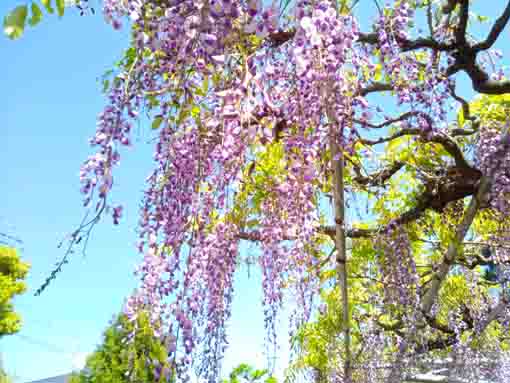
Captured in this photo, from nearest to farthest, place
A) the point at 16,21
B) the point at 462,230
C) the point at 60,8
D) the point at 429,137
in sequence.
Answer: the point at 16,21 → the point at 60,8 → the point at 429,137 → the point at 462,230

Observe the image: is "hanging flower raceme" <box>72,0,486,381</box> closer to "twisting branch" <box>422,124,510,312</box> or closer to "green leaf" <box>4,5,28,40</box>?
"green leaf" <box>4,5,28,40</box>

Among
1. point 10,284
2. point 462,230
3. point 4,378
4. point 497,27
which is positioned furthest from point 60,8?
point 10,284

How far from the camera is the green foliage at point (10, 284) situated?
37.8 feet

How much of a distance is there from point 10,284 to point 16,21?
1207cm

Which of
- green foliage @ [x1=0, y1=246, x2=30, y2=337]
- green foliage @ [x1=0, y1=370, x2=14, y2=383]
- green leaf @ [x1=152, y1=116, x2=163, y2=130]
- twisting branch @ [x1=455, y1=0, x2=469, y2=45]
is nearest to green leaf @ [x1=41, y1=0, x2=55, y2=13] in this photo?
green leaf @ [x1=152, y1=116, x2=163, y2=130]

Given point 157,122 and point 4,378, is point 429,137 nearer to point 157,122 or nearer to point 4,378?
point 157,122

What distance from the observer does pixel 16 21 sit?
1.42 metres

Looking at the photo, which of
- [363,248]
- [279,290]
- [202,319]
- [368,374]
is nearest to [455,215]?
[363,248]

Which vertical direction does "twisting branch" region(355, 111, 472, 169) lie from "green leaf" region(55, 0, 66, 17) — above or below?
above

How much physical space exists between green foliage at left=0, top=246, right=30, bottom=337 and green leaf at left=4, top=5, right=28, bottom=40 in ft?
38.4

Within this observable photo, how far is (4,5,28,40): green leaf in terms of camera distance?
1.41 meters

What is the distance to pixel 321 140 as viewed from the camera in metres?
2.06

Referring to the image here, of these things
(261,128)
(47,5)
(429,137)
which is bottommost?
(261,128)

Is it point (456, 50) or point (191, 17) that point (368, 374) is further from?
point (191, 17)
